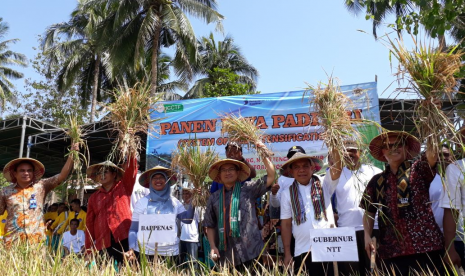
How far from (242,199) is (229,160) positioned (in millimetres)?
360

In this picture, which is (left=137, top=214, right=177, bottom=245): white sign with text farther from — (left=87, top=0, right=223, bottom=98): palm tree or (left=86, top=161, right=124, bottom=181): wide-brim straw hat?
(left=87, top=0, right=223, bottom=98): palm tree

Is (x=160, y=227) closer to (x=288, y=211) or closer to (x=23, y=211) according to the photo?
(x=288, y=211)

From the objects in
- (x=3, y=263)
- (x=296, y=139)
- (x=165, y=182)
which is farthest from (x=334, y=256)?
(x=296, y=139)

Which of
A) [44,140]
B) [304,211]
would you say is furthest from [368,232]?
[44,140]

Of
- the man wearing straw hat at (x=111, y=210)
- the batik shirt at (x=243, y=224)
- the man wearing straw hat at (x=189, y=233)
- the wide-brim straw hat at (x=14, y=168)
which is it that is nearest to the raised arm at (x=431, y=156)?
the batik shirt at (x=243, y=224)

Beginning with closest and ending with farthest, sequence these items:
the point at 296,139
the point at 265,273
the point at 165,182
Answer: the point at 265,273 → the point at 165,182 → the point at 296,139

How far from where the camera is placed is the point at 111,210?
369 cm

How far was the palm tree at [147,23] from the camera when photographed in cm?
1359

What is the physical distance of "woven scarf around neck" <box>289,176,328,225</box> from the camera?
2973 millimetres

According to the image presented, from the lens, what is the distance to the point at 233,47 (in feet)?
70.5

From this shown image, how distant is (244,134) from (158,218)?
95cm

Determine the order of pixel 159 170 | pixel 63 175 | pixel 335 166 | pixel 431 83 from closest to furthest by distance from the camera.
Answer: pixel 431 83, pixel 335 166, pixel 63 175, pixel 159 170

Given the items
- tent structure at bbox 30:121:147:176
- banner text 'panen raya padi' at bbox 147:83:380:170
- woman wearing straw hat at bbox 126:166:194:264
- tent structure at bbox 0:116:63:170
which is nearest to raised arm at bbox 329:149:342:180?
woman wearing straw hat at bbox 126:166:194:264

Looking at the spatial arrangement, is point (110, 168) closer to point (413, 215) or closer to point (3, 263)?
point (3, 263)
